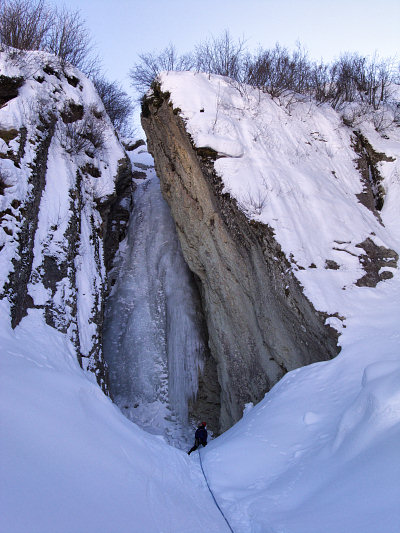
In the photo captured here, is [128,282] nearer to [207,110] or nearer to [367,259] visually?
[207,110]

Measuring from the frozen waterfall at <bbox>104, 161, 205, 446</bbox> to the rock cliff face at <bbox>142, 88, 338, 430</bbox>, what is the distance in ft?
3.04

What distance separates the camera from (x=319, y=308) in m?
6.38

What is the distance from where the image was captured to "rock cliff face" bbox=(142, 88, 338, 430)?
22.1 feet

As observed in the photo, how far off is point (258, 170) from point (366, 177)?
120 inches

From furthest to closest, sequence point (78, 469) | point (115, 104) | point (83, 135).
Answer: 1. point (115, 104)
2. point (83, 135)
3. point (78, 469)

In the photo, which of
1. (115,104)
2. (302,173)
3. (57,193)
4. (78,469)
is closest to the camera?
(78,469)

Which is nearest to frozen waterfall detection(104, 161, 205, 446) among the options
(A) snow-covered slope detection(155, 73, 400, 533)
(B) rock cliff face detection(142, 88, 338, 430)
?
(B) rock cliff face detection(142, 88, 338, 430)

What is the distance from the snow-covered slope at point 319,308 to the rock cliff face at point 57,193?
8.33ft

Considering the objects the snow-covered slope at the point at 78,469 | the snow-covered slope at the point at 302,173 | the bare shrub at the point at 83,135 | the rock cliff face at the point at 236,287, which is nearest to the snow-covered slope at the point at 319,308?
the snow-covered slope at the point at 302,173

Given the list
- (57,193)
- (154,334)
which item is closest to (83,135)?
(57,193)

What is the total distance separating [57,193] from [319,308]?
18.9ft

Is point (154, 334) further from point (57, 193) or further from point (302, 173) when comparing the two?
point (302, 173)

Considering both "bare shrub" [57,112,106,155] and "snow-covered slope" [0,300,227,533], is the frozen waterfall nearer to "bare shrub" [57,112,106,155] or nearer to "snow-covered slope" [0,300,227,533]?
"bare shrub" [57,112,106,155]

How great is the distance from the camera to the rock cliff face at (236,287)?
6.75 meters
